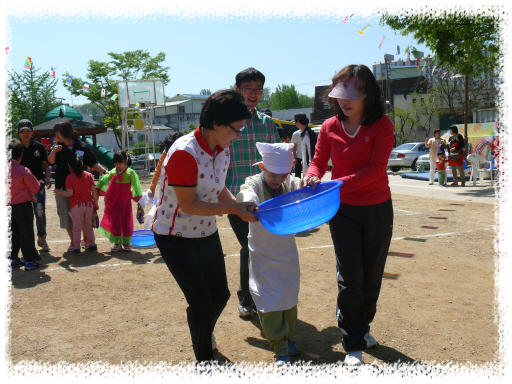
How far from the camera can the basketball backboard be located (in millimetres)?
24453

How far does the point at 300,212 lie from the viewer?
2820 mm

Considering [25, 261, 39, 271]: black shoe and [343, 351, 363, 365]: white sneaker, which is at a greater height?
[25, 261, 39, 271]: black shoe

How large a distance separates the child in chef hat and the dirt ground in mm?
250

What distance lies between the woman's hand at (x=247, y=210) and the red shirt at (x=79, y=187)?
472 centimetres

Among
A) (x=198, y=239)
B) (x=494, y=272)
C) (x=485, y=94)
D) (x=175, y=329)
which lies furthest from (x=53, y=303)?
(x=485, y=94)

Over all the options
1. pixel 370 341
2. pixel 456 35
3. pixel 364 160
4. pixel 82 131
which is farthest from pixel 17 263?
pixel 82 131

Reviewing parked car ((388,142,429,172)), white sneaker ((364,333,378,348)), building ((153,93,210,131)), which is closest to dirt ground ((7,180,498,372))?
white sneaker ((364,333,378,348))

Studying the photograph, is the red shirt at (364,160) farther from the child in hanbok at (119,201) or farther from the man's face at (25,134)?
the man's face at (25,134)

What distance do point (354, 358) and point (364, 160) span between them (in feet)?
4.38

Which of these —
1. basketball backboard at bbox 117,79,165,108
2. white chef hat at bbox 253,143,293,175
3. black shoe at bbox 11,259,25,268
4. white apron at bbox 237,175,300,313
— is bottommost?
black shoe at bbox 11,259,25,268

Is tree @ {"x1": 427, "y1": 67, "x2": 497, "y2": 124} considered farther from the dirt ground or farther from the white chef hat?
the white chef hat

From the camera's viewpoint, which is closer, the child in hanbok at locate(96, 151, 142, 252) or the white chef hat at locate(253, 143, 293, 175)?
the white chef hat at locate(253, 143, 293, 175)

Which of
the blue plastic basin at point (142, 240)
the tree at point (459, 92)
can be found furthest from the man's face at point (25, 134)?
the tree at point (459, 92)

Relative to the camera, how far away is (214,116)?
110 inches
